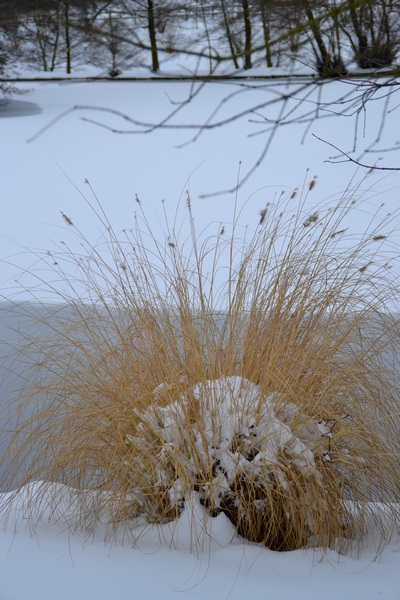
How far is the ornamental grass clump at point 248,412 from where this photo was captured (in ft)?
6.42

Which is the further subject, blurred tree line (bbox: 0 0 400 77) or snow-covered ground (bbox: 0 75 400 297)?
snow-covered ground (bbox: 0 75 400 297)

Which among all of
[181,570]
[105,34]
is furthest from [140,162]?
[181,570]

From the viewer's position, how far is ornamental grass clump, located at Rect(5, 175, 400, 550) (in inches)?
77.0

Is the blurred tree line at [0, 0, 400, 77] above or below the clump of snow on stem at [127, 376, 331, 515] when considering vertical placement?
above

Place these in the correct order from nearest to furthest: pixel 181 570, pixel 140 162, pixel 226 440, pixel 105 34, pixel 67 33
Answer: pixel 181 570, pixel 226 440, pixel 105 34, pixel 67 33, pixel 140 162

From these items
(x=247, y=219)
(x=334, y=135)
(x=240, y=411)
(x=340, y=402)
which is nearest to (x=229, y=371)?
(x=240, y=411)

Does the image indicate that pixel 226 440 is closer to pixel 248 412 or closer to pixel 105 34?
pixel 248 412

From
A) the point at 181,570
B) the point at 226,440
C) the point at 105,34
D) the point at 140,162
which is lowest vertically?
the point at 181,570

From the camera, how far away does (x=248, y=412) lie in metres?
2.00

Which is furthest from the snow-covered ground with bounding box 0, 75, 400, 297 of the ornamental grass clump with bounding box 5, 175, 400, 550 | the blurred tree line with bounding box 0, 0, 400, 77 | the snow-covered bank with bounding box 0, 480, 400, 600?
the snow-covered bank with bounding box 0, 480, 400, 600

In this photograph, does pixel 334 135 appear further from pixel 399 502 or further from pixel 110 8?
pixel 399 502

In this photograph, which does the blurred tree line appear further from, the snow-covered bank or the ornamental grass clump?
the snow-covered bank

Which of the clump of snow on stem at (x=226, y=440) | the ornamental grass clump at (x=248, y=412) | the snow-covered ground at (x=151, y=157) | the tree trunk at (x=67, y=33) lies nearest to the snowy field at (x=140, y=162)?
the snow-covered ground at (x=151, y=157)

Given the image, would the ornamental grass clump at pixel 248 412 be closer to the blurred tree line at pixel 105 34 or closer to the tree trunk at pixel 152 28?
the blurred tree line at pixel 105 34
